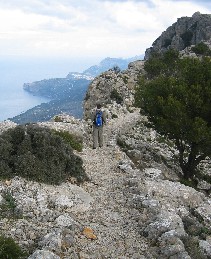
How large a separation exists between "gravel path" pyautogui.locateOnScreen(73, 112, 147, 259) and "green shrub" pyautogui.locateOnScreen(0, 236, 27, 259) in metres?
1.91

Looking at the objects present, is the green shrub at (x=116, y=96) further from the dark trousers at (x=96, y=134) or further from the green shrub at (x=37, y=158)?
the green shrub at (x=37, y=158)

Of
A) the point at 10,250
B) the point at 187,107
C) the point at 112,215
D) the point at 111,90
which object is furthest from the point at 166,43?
the point at 10,250

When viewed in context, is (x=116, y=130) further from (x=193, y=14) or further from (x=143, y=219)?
(x=193, y=14)

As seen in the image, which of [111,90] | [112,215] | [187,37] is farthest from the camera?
[187,37]

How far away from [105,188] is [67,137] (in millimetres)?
6601

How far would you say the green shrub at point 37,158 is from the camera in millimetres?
14836

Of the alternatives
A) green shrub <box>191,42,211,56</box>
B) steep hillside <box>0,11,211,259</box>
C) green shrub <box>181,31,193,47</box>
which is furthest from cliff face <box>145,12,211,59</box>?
steep hillside <box>0,11,211,259</box>

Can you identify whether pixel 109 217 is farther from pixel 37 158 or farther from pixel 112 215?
pixel 37 158

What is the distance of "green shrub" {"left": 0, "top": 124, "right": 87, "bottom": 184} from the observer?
48.7 feet

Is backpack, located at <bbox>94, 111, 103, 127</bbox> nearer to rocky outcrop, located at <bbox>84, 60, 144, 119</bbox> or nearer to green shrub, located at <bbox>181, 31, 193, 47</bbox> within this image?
rocky outcrop, located at <bbox>84, 60, 144, 119</bbox>

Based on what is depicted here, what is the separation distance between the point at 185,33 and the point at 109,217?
356ft

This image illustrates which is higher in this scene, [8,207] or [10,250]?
[10,250]

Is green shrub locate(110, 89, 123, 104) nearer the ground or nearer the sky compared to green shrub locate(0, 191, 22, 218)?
nearer the ground

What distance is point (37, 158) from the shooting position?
15.4 m
